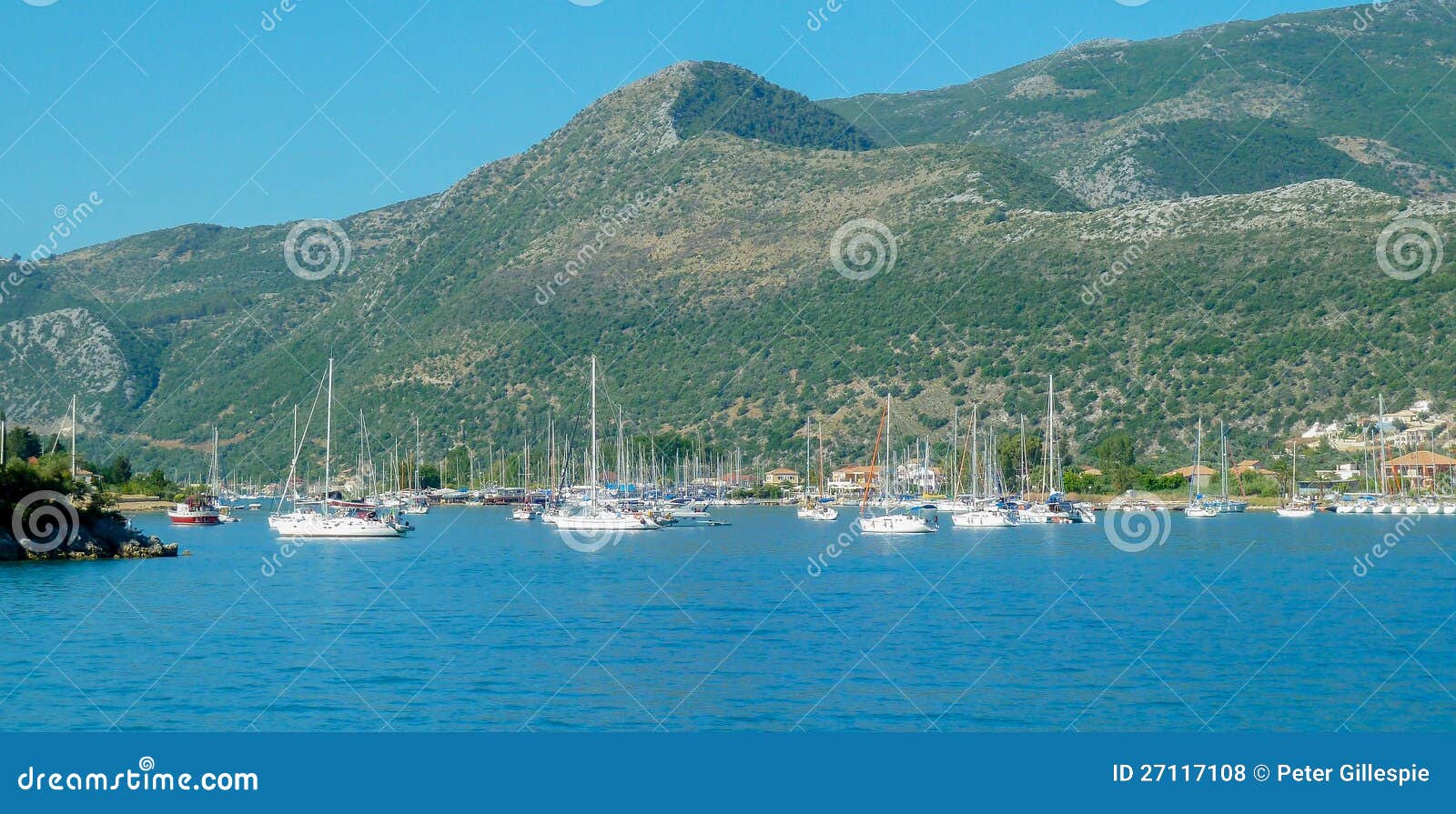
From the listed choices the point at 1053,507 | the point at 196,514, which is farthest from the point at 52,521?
the point at 1053,507

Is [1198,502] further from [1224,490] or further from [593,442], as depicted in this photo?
[593,442]

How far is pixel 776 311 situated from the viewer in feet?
394

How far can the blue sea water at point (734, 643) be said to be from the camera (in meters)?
21.7

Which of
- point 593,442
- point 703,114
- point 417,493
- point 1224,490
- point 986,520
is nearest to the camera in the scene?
point 593,442

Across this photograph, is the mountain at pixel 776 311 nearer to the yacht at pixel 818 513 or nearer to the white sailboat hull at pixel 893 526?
the yacht at pixel 818 513

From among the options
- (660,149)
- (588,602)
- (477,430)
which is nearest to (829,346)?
(477,430)

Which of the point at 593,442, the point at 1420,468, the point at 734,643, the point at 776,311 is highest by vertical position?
the point at 776,311

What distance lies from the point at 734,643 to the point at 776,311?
303 ft

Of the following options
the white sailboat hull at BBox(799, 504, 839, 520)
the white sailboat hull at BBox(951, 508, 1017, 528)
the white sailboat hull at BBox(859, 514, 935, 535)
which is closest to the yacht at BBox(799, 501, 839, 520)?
the white sailboat hull at BBox(799, 504, 839, 520)

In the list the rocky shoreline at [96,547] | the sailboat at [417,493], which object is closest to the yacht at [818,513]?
the sailboat at [417,493]

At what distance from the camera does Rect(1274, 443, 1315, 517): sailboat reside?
285ft

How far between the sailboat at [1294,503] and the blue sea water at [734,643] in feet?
115

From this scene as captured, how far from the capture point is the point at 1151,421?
98188mm

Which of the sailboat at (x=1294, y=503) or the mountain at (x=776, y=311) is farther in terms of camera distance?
the mountain at (x=776, y=311)
